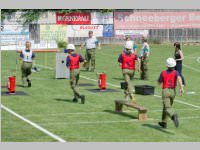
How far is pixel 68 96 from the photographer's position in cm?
2561

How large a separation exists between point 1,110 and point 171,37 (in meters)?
39.2

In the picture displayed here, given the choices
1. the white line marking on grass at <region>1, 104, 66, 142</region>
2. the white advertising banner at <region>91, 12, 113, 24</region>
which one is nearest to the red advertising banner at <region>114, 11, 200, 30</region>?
the white advertising banner at <region>91, 12, 113, 24</region>

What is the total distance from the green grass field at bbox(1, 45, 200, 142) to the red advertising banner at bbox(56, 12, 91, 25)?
24890 mm

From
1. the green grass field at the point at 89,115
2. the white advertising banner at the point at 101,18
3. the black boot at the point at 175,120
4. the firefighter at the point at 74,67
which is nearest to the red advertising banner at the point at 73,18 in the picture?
the white advertising banner at the point at 101,18

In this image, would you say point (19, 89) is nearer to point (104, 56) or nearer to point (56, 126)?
point (56, 126)

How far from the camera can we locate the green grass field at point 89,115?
59.2 feet

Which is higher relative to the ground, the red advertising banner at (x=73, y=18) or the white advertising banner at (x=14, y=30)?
the red advertising banner at (x=73, y=18)

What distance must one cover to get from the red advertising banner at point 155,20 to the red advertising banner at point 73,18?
276 centimetres

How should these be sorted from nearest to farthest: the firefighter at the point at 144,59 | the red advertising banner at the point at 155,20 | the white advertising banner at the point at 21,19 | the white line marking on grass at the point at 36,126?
the white line marking on grass at the point at 36,126
the firefighter at the point at 144,59
the white advertising banner at the point at 21,19
the red advertising banner at the point at 155,20

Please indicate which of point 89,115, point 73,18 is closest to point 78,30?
point 73,18

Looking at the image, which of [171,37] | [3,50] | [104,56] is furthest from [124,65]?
[171,37]

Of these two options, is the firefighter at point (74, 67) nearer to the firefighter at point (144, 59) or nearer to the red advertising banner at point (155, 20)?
the firefighter at point (144, 59)

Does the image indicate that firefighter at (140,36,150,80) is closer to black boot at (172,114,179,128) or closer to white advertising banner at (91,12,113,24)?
black boot at (172,114,179,128)

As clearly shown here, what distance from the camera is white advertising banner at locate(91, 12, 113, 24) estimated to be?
58.0 m
